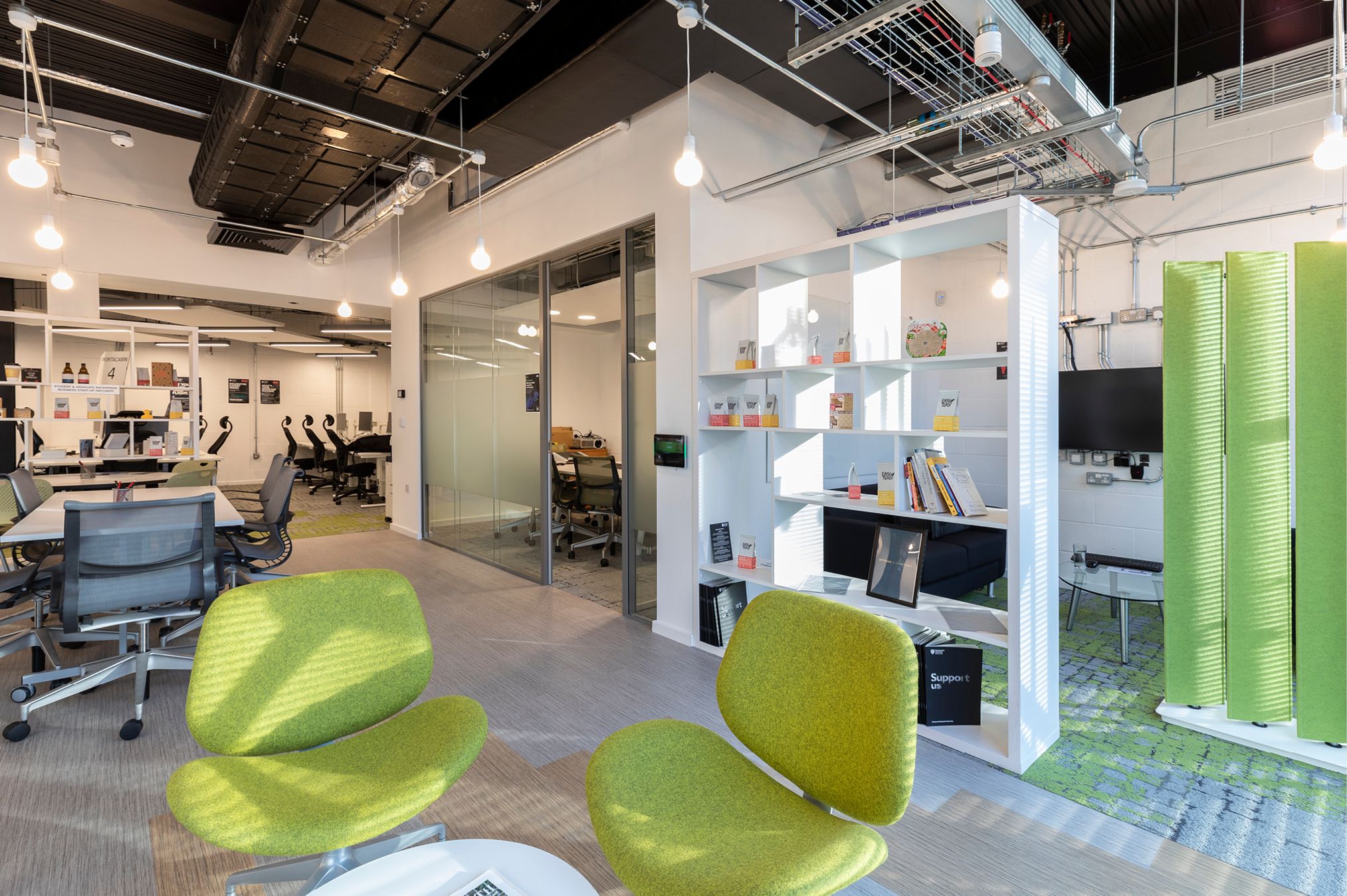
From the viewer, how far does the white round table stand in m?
1.30

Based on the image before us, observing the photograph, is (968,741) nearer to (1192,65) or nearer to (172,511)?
(172,511)

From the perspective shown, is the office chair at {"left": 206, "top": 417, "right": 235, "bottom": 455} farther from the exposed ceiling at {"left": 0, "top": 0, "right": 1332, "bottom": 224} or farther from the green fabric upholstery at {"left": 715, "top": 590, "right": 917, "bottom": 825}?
the green fabric upholstery at {"left": 715, "top": 590, "right": 917, "bottom": 825}

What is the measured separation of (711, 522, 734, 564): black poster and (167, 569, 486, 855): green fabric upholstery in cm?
208

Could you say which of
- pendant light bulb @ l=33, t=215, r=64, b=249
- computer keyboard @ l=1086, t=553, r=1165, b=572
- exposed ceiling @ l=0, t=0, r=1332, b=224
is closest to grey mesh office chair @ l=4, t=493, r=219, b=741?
exposed ceiling @ l=0, t=0, r=1332, b=224

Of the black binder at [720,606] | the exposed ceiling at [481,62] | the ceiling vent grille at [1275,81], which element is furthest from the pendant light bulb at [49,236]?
the ceiling vent grille at [1275,81]

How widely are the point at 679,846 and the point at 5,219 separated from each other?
310 inches

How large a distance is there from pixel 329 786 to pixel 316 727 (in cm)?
31

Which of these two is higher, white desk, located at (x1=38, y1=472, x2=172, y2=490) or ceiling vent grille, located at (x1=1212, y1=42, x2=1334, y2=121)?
ceiling vent grille, located at (x1=1212, y1=42, x2=1334, y2=121)

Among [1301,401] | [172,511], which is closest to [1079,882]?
[1301,401]

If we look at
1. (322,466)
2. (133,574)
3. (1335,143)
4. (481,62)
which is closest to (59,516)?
(133,574)

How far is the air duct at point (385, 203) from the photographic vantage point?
4.86 m

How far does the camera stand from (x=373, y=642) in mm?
2066

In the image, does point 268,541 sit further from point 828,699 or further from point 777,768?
point 828,699

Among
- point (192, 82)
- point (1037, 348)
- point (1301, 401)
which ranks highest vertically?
point (192, 82)
